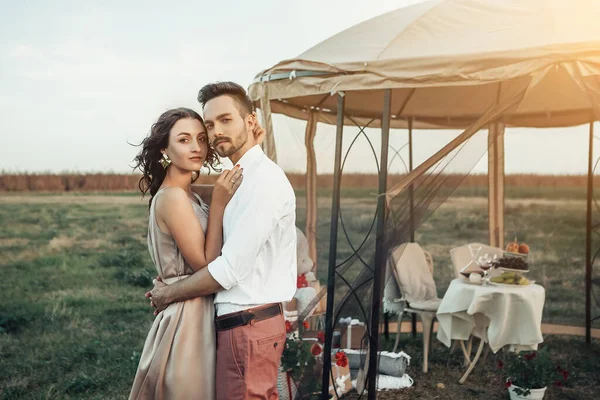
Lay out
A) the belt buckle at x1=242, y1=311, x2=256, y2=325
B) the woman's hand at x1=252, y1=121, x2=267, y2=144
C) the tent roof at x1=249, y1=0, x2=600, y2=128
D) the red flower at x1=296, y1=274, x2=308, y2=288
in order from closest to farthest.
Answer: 1. the belt buckle at x1=242, y1=311, x2=256, y2=325
2. the woman's hand at x1=252, y1=121, x2=267, y2=144
3. the tent roof at x1=249, y1=0, x2=600, y2=128
4. the red flower at x1=296, y1=274, x2=308, y2=288

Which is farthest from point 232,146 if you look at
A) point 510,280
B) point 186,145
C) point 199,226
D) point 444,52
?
point 510,280

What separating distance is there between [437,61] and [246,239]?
2541 mm

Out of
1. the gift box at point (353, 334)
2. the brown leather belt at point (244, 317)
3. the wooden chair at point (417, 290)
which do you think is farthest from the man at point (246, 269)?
the wooden chair at point (417, 290)

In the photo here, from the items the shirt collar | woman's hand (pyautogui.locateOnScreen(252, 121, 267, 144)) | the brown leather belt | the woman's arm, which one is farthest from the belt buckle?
woman's hand (pyautogui.locateOnScreen(252, 121, 267, 144))

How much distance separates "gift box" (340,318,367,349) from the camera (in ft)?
15.9

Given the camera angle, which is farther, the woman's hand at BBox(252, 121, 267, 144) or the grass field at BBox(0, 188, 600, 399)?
the grass field at BBox(0, 188, 600, 399)

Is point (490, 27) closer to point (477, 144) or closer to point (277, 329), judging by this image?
point (477, 144)

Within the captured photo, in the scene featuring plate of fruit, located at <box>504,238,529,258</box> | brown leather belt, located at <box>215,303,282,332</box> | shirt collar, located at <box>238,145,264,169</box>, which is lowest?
plate of fruit, located at <box>504,238,529,258</box>

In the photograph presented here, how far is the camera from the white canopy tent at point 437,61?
408cm

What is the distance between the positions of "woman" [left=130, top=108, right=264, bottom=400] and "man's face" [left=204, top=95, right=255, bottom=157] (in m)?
0.09

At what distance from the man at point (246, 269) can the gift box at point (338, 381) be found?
2.62 meters

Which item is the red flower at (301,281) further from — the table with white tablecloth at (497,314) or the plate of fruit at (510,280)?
the plate of fruit at (510,280)

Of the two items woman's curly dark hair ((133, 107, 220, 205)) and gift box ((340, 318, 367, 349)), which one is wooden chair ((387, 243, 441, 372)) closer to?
gift box ((340, 318, 367, 349))

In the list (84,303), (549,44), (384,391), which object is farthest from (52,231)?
(549,44)
